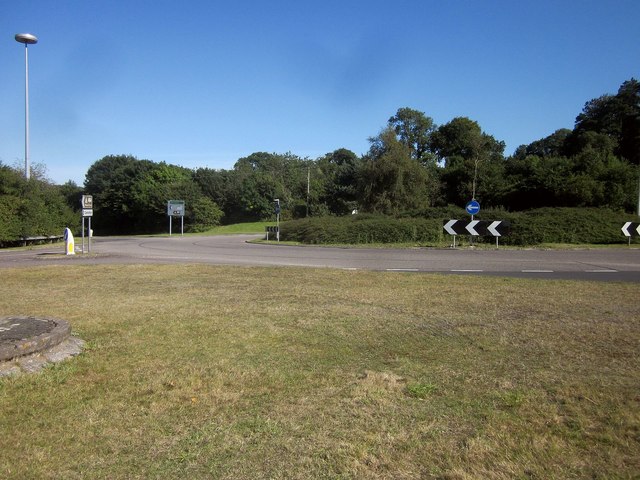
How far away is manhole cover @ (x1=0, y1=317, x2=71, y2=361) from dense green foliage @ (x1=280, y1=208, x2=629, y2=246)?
23.2 meters

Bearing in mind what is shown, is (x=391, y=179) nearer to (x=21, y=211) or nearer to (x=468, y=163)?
(x=468, y=163)

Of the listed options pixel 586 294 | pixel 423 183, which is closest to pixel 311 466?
pixel 586 294

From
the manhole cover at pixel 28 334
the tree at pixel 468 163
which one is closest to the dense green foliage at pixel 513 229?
the tree at pixel 468 163

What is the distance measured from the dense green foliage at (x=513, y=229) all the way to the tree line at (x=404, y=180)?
4240 millimetres

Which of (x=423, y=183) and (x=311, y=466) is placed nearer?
(x=311, y=466)

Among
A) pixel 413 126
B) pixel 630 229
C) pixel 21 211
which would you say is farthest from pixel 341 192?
pixel 630 229

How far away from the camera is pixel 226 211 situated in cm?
8450

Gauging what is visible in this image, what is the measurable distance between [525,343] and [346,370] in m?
2.29

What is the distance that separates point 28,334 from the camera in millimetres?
5180

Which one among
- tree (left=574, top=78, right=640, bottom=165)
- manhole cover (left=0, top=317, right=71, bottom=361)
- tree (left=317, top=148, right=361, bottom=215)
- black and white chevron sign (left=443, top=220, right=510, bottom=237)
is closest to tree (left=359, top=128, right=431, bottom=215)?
tree (left=317, top=148, right=361, bottom=215)

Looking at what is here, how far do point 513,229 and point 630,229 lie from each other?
5537 millimetres

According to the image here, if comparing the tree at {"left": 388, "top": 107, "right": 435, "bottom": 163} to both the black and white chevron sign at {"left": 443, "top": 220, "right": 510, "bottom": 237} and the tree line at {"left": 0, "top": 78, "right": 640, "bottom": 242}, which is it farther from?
the black and white chevron sign at {"left": 443, "top": 220, "right": 510, "bottom": 237}

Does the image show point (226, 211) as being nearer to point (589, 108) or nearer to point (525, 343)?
point (589, 108)

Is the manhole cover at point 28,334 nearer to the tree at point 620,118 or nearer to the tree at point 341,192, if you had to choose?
the tree at point 341,192
